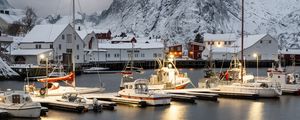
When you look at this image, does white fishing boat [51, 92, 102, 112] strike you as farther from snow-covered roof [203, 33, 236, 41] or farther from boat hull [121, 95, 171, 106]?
snow-covered roof [203, 33, 236, 41]

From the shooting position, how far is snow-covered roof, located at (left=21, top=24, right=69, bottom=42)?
9816 centimetres

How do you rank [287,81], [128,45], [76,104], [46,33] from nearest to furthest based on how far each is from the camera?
[76,104]
[287,81]
[46,33]
[128,45]

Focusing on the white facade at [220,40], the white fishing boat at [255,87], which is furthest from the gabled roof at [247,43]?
the white fishing boat at [255,87]

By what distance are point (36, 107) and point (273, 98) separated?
77.4 feet

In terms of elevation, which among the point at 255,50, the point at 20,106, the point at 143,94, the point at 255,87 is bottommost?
the point at 20,106

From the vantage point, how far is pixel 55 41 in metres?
97.2

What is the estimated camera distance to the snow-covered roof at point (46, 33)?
98.2 meters

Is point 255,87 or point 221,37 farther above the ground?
point 221,37

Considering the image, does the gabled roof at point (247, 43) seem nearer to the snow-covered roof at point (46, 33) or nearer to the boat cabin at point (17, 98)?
the snow-covered roof at point (46, 33)

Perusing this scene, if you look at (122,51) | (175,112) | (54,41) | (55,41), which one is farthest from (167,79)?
(122,51)

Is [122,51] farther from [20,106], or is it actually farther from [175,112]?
[20,106]

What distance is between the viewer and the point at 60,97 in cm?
4172

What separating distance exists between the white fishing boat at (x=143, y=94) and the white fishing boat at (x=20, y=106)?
9.33 m

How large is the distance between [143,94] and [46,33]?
6215 centimetres
